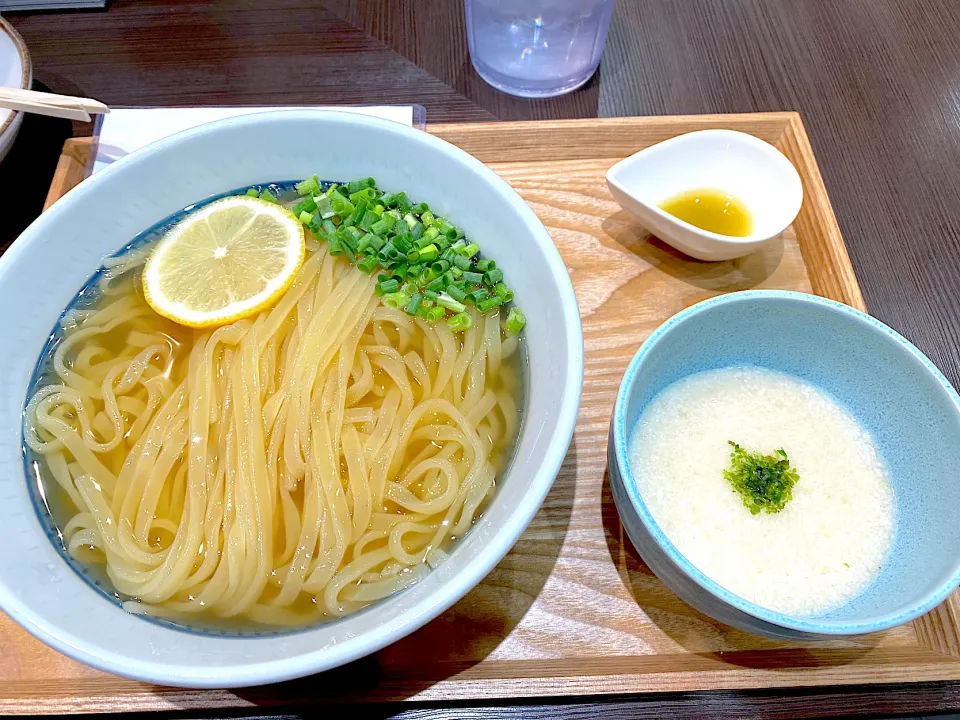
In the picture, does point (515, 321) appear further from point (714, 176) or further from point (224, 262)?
point (714, 176)

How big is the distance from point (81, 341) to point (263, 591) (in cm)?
67

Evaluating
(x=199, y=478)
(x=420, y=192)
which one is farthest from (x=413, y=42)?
(x=199, y=478)

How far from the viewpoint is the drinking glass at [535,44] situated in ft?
6.63

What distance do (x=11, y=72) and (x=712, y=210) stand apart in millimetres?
2172

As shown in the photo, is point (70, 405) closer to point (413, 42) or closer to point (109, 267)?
point (109, 267)

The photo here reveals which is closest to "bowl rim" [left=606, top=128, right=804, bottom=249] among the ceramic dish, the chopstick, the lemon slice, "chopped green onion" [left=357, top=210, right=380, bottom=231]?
"chopped green onion" [left=357, top=210, right=380, bottom=231]

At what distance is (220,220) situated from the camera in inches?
55.9

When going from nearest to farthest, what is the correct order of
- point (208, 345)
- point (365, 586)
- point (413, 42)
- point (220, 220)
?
point (365, 586) → point (208, 345) → point (220, 220) → point (413, 42)

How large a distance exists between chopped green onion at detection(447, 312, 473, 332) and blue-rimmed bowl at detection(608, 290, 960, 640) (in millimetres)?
355

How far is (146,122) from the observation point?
5.93 feet

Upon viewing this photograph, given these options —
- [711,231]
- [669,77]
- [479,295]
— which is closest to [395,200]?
[479,295]

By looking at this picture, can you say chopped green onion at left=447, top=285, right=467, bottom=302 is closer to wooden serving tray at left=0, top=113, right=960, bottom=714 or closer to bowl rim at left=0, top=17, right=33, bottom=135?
wooden serving tray at left=0, top=113, right=960, bottom=714

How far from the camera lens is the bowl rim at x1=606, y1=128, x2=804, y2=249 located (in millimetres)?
1513

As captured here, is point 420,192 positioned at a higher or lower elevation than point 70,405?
higher
